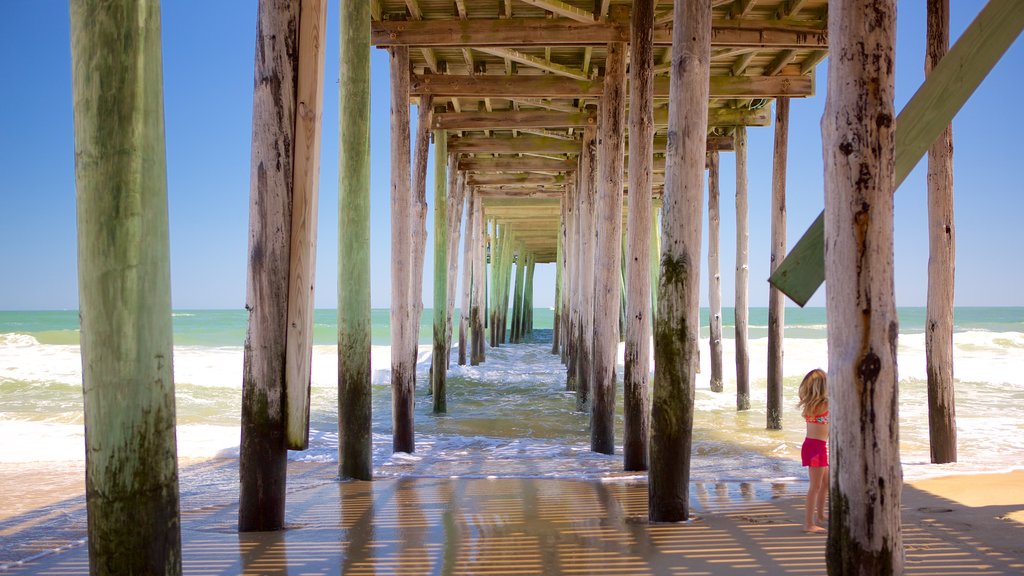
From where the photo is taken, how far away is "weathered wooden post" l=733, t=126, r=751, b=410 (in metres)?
10.7

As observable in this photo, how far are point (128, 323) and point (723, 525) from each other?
2.98 meters

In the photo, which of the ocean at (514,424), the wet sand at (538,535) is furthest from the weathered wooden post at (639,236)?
the wet sand at (538,535)

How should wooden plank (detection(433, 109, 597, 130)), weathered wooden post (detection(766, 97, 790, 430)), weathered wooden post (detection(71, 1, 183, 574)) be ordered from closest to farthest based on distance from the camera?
weathered wooden post (detection(71, 1, 183, 574)) → weathered wooden post (detection(766, 97, 790, 430)) → wooden plank (detection(433, 109, 597, 130))

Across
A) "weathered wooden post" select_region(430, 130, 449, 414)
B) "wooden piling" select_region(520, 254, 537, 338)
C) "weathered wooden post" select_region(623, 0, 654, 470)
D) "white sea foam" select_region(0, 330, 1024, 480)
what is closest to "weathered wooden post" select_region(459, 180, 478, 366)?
"white sea foam" select_region(0, 330, 1024, 480)

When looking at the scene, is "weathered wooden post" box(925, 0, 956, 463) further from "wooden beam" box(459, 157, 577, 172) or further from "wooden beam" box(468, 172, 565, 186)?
"wooden beam" box(468, 172, 565, 186)

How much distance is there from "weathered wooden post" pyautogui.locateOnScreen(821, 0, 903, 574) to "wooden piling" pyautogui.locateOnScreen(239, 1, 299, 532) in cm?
255

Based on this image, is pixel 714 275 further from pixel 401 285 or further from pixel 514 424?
pixel 401 285

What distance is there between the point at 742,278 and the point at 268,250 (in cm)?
854

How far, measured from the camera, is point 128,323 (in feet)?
7.21

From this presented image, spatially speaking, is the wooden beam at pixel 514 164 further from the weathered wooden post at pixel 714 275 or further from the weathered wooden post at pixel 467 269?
the weathered wooden post at pixel 714 275

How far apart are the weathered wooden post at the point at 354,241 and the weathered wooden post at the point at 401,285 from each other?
78.4 inches

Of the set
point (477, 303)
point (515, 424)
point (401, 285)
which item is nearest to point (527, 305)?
point (477, 303)

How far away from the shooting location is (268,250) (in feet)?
12.3

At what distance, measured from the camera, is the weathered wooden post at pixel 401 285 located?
296 inches
